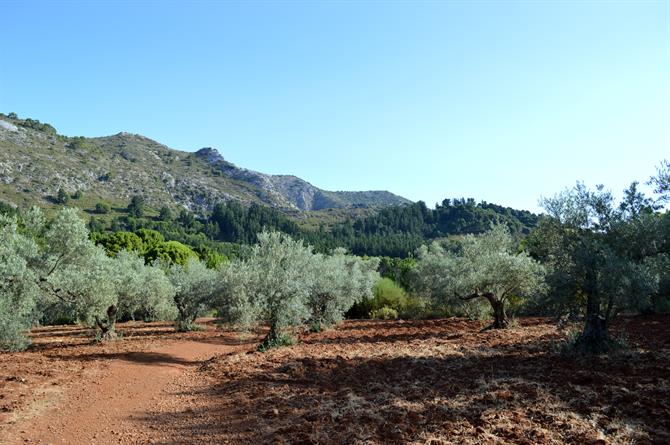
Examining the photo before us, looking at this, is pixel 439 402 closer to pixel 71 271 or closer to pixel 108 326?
pixel 71 271

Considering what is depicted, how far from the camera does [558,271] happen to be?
14.2 m

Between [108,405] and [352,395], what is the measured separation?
19.7 feet

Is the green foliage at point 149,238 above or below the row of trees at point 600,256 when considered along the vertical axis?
above

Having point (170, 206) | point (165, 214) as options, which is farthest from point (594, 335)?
point (170, 206)

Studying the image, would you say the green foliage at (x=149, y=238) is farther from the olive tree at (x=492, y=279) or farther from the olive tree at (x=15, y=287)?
the olive tree at (x=492, y=279)

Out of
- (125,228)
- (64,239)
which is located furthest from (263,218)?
(64,239)

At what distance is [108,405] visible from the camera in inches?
420

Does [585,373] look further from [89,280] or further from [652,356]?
[89,280]

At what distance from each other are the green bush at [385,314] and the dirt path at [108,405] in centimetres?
2440

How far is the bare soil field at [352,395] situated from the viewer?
792cm

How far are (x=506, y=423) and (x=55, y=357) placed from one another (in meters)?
17.1

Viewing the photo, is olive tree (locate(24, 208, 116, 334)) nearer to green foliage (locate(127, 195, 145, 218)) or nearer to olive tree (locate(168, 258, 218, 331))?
olive tree (locate(168, 258, 218, 331))

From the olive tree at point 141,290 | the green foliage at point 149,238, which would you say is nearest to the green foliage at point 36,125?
the green foliage at point 149,238

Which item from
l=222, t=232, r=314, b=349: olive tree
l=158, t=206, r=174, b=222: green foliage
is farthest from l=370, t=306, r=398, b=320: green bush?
l=158, t=206, r=174, b=222: green foliage
